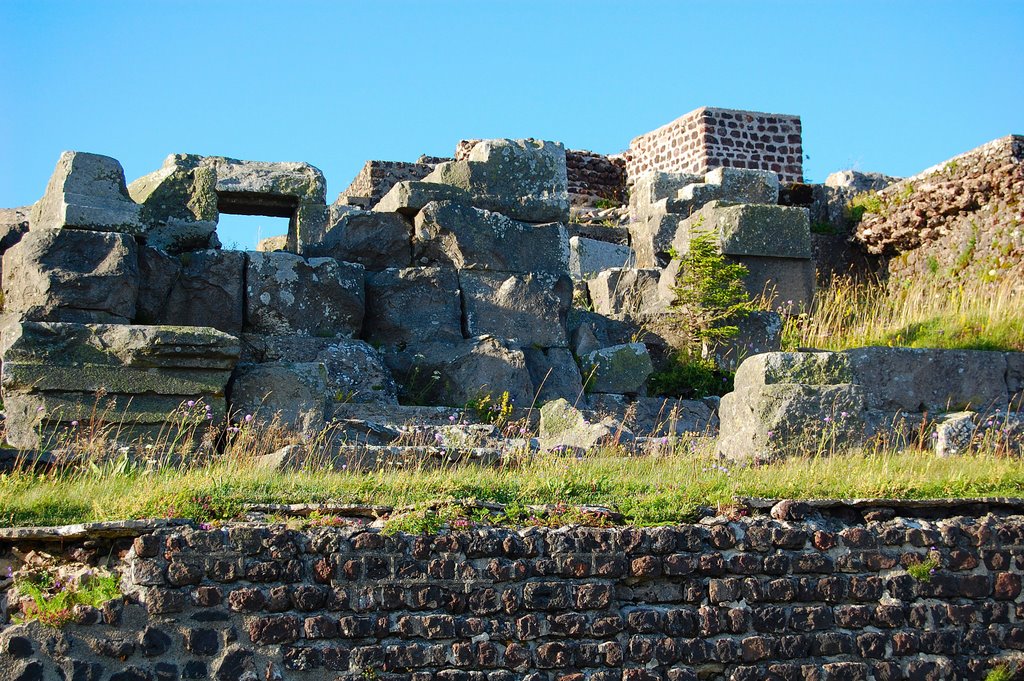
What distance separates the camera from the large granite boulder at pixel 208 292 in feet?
27.1

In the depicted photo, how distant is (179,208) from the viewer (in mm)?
8734

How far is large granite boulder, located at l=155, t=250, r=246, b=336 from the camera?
27.1 feet

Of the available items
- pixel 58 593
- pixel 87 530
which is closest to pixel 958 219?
pixel 87 530

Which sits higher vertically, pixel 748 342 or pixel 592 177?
pixel 592 177

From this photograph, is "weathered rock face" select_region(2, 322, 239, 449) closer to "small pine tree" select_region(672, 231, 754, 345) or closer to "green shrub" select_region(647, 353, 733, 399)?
"green shrub" select_region(647, 353, 733, 399)

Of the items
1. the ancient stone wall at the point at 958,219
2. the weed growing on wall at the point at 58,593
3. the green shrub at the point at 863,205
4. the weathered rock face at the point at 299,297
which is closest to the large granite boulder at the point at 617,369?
the weathered rock face at the point at 299,297

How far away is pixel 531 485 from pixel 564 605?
808mm

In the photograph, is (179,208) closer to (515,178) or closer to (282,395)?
(282,395)

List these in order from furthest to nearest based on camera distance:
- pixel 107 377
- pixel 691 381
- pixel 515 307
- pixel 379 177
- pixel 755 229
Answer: pixel 379 177
pixel 755 229
pixel 691 381
pixel 515 307
pixel 107 377

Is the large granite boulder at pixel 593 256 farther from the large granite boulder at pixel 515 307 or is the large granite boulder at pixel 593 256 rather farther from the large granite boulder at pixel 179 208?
the large granite boulder at pixel 179 208

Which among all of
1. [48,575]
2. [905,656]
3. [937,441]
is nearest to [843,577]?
[905,656]

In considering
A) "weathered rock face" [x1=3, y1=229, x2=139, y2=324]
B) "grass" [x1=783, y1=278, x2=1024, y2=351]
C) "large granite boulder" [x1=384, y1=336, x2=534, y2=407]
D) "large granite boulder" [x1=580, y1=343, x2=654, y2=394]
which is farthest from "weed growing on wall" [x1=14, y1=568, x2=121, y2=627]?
"grass" [x1=783, y1=278, x2=1024, y2=351]

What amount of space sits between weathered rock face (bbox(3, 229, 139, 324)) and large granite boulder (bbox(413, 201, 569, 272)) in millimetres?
2338

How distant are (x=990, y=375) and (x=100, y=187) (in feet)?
23.1
